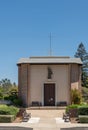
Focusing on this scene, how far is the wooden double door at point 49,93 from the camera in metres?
40.4

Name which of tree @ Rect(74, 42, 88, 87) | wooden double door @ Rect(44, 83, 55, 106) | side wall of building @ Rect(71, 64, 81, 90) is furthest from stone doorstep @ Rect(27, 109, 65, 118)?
tree @ Rect(74, 42, 88, 87)

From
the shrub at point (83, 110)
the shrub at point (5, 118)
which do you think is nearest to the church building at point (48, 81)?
the shrub at point (83, 110)

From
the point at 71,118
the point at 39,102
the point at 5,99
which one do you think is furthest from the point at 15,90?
the point at 71,118

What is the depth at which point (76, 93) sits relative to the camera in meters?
39.5

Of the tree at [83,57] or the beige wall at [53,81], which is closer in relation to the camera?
the beige wall at [53,81]

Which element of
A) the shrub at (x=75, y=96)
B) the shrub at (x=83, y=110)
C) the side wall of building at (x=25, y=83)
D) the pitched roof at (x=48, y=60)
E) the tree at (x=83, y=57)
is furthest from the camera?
the tree at (x=83, y=57)

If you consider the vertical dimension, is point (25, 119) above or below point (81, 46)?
below

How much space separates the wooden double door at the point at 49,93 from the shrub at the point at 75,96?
212 centimetres

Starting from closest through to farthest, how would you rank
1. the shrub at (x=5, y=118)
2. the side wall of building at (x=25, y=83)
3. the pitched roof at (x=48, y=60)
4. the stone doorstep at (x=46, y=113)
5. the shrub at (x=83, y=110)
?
the shrub at (x=5, y=118), the shrub at (x=83, y=110), the stone doorstep at (x=46, y=113), the side wall of building at (x=25, y=83), the pitched roof at (x=48, y=60)

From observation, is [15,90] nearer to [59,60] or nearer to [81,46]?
[59,60]

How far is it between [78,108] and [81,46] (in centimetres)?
4738

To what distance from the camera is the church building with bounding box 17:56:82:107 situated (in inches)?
1578

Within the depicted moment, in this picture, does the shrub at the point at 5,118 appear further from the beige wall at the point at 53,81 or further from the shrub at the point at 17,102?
the beige wall at the point at 53,81

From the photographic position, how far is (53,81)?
1588 inches
